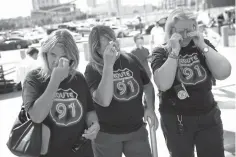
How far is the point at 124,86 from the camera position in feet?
7.35

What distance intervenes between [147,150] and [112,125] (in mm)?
346

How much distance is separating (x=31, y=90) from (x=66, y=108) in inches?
9.0

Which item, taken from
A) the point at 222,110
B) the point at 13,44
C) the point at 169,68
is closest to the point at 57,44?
the point at 169,68

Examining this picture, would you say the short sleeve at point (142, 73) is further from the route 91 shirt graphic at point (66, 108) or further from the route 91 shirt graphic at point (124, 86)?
the route 91 shirt graphic at point (66, 108)

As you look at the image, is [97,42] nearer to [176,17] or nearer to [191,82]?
[176,17]

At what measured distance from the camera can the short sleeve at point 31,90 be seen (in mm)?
1771

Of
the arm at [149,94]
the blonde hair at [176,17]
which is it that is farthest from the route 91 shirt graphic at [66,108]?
the blonde hair at [176,17]

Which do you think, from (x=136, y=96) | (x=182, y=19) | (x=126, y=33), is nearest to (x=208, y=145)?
(x=136, y=96)

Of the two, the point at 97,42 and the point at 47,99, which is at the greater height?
the point at 97,42

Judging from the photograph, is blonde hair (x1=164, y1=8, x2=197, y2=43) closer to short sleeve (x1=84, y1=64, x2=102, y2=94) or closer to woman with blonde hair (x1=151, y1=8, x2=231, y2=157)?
woman with blonde hair (x1=151, y1=8, x2=231, y2=157)

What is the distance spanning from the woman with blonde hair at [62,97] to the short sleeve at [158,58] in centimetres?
58

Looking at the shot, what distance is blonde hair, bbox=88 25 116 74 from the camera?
7.36ft

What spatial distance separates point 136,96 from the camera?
226cm

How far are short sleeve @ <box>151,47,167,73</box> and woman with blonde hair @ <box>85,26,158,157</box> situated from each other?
0.14 meters
